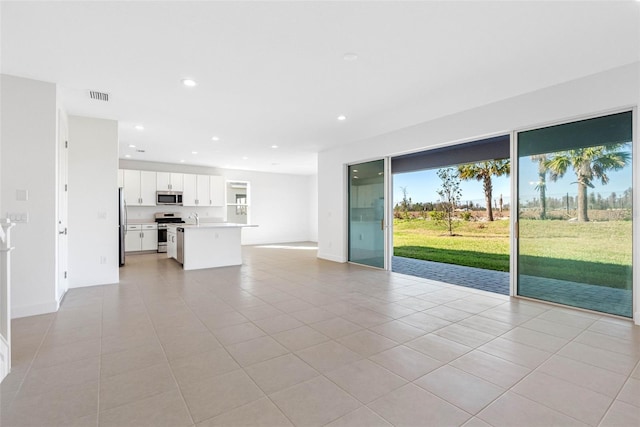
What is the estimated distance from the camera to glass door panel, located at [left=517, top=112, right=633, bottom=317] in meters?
3.38

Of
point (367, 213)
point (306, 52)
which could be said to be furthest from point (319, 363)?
point (367, 213)

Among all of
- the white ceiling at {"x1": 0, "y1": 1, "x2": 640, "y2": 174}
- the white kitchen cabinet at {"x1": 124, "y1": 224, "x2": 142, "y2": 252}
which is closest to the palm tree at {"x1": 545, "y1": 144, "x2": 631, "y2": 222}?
the white ceiling at {"x1": 0, "y1": 1, "x2": 640, "y2": 174}

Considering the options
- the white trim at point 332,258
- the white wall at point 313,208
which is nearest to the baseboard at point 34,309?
the white trim at point 332,258

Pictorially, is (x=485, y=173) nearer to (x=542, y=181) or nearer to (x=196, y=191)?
(x=542, y=181)

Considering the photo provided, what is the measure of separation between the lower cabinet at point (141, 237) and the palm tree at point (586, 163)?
357 inches

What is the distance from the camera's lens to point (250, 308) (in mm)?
3725

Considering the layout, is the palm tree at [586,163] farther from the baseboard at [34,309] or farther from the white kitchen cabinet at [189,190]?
the white kitchen cabinet at [189,190]

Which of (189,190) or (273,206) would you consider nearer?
(189,190)

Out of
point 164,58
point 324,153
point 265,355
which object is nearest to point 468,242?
point 324,153

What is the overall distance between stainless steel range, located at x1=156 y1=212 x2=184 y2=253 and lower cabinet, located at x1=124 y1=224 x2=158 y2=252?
10cm

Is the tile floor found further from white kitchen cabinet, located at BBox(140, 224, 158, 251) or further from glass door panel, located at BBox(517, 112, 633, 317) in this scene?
white kitchen cabinet, located at BBox(140, 224, 158, 251)

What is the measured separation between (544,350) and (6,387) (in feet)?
13.2

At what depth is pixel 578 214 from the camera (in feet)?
12.0

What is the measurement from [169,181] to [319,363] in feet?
27.1
